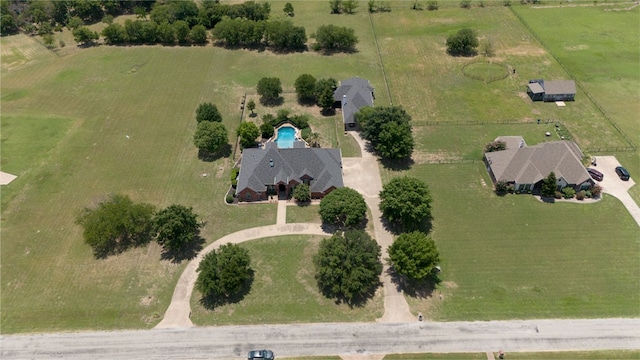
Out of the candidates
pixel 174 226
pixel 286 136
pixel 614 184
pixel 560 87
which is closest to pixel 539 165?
pixel 614 184

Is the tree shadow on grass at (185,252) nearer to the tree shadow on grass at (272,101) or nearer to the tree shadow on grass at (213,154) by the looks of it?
the tree shadow on grass at (213,154)

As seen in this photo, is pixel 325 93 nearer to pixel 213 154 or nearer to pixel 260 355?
pixel 213 154

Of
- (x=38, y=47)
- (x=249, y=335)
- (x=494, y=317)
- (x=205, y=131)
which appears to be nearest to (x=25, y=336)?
(x=249, y=335)

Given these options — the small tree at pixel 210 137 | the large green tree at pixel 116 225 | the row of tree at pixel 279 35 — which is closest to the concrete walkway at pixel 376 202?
the small tree at pixel 210 137

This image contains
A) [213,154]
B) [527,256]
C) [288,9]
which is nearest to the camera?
[527,256]

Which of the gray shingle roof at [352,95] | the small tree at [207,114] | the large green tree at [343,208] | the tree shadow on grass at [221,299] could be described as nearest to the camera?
the tree shadow on grass at [221,299]
